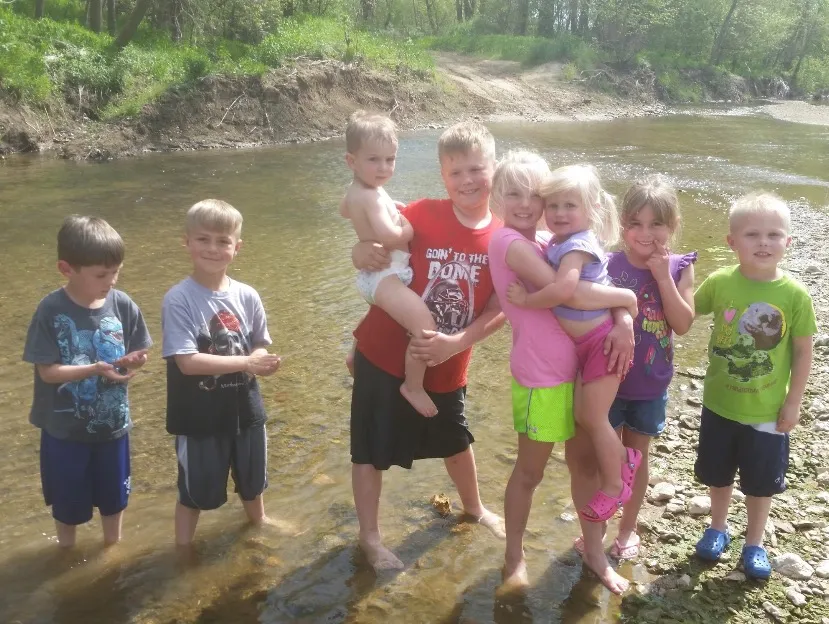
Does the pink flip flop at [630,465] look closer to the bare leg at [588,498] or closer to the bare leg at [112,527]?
the bare leg at [588,498]

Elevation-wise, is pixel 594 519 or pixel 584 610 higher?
pixel 594 519

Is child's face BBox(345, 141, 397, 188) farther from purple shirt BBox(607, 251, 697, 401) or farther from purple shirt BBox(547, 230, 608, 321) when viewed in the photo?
purple shirt BBox(607, 251, 697, 401)

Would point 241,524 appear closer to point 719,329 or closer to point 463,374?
point 463,374

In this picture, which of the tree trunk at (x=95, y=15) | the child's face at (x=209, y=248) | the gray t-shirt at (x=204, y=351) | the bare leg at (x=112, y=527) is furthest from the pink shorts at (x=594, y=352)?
the tree trunk at (x=95, y=15)

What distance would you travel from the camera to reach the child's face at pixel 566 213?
9.76 feet

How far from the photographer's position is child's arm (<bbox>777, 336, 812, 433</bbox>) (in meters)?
3.21

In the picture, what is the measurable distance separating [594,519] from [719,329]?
1084 mm

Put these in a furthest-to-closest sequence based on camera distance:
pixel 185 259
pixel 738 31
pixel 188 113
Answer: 1. pixel 738 31
2. pixel 188 113
3. pixel 185 259

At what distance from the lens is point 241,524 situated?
3768 mm

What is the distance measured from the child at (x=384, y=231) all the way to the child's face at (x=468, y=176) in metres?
0.25

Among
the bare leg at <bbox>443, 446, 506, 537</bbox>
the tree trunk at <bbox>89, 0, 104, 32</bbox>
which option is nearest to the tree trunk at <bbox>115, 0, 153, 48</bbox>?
the tree trunk at <bbox>89, 0, 104, 32</bbox>

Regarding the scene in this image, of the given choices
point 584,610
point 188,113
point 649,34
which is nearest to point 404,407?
point 584,610

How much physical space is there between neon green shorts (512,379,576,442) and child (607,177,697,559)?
0.43 metres

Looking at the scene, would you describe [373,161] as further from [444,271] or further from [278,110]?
[278,110]
